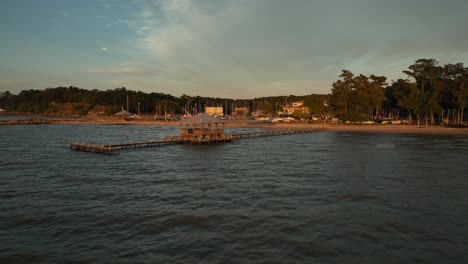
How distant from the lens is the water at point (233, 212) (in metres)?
12.8

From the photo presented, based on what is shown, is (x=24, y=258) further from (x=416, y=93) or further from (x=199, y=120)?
(x=416, y=93)

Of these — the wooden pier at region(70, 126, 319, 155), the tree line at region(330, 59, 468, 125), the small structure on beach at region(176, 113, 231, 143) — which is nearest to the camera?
the wooden pier at region(70, 126, 319, 155)

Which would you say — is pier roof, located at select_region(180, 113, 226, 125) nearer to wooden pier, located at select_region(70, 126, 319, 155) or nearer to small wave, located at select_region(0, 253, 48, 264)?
wooden pier, located at select_region(70, 126, 319, 155)

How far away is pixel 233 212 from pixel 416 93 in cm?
8195

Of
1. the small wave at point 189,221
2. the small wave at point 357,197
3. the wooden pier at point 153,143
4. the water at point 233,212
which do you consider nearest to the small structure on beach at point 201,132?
the wooden pier at point 153,143

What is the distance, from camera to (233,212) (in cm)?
1734

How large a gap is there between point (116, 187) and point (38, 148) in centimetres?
2846

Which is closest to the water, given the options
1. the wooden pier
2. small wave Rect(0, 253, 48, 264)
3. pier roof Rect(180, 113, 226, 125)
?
small wave Rect(0, 253, 48, 264)

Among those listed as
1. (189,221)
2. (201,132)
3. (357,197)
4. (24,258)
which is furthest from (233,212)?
(201,132)

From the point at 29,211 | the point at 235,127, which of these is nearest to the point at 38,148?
the point at 29,211

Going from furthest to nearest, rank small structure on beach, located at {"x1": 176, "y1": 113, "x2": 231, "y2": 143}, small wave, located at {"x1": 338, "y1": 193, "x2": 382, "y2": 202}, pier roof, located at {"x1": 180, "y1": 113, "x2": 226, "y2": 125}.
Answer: small structure on beach, located at {"x1": 176, "y1": 113, "x2": 231, "y2": 143}
pier roof, located at {"x1": 180, "y1": 113, "x2": 226, "y2": 125}
small wave, located at {"x1": 338, "y1": 193, "x2": 382, "y2": 202}

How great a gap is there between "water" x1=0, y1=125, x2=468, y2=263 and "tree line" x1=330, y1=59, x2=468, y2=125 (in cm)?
5789

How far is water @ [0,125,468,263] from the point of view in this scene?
12.8 meters

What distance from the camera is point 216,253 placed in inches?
497
